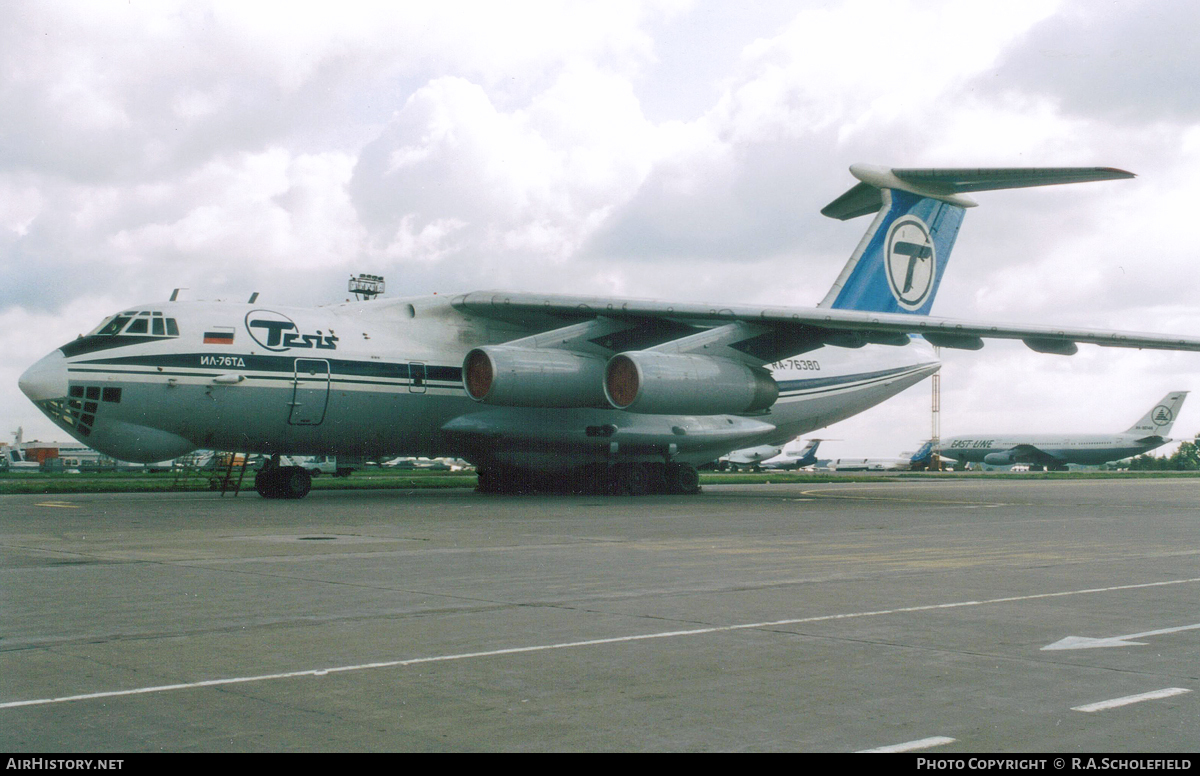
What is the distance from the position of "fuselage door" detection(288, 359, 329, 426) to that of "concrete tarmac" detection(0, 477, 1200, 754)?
709 cm

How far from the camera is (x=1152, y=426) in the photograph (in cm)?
6644

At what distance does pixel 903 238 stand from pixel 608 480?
9.49 metres

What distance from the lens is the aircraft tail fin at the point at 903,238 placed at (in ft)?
84.6

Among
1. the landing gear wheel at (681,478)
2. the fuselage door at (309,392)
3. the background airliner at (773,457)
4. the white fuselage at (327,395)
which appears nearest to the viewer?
the white fuselage at (327,395)

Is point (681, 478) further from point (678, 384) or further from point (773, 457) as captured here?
point (773, 457)

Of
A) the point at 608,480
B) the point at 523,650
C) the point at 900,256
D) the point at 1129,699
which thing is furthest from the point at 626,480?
the point at 1129,699

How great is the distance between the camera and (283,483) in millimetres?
20531

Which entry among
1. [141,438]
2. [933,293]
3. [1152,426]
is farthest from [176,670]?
[1152,426]

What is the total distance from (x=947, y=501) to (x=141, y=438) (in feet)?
51.2

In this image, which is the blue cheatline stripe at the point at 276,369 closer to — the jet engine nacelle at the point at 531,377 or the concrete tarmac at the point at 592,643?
the jet engine nacelle at the point at 531,377

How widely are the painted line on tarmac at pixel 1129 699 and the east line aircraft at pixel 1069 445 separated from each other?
6672 cm

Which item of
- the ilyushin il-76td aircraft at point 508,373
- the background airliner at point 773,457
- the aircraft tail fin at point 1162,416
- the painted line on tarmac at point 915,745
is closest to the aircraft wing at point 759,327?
the ilyushin il-76td aircraft at point 508,373

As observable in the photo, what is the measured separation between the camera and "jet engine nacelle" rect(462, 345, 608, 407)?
20.0 metres
